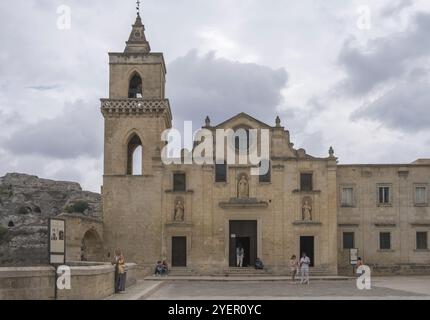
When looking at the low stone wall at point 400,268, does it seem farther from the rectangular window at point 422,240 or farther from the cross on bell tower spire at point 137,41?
the cross on bell tower spire at point 137,41

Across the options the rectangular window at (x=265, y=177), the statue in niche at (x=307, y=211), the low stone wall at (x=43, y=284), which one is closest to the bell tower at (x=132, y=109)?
the rectangular window at (x=265, y=177)

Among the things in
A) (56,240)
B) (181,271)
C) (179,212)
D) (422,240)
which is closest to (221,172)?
(179,212)

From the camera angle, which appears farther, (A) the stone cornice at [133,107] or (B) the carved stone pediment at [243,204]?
(A) the stone cornice at [133,107]

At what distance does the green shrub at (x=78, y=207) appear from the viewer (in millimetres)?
113938

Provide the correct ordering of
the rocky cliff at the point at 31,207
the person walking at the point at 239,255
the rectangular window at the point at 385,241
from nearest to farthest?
the person walking at the point at 239,255, the rectangular window at the point at 385,241, the rocky cliff at the point at 31,207

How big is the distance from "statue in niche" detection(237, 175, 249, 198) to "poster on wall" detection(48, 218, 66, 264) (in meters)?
25.5

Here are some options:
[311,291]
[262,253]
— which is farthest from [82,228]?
[311,291]

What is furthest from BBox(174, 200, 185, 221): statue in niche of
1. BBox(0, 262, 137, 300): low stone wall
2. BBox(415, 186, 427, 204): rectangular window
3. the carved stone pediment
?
BBox(0, 262, 137, 300): low stone wall

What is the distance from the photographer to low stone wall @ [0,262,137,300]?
62.8 ft

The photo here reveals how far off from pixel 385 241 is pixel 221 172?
12.6 m

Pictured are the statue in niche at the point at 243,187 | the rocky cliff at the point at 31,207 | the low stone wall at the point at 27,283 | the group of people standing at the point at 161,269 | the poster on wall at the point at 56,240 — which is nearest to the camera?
the low stone wall at the point at 27,283

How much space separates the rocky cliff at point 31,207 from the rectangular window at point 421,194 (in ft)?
186
